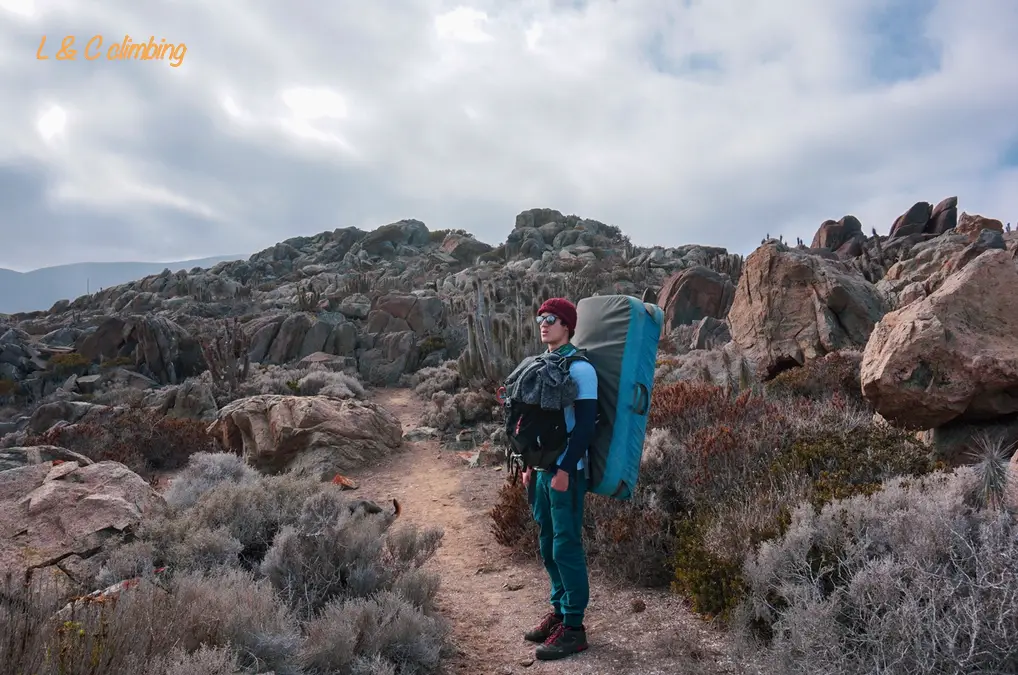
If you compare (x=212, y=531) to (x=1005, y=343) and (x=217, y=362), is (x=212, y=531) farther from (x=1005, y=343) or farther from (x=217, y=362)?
(x=217, y=362)

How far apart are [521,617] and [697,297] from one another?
2166cm

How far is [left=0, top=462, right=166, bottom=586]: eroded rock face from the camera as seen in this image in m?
3.62

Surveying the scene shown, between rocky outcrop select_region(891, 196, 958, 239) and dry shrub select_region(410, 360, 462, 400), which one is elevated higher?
rocky outcrop select_region(891, 196, 958, 239)

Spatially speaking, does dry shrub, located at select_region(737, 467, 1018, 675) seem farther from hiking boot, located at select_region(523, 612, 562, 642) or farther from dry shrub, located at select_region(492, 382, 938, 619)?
hiking boot, located at select_region(523, 612, 562, 642)

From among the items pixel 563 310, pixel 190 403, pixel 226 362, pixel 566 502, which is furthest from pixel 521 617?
pixel 226 362

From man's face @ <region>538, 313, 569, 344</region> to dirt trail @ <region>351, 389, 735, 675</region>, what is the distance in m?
1.90

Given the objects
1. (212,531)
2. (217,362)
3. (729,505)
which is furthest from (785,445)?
(217,362)

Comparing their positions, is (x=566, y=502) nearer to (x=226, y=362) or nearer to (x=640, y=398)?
(x=640, y=398)

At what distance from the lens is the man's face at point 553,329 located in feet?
11.7

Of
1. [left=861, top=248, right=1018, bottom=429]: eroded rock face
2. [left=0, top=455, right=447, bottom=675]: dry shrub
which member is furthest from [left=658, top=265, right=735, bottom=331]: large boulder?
Result: [left=0, top=455, right=447, bottom=675]: dry shrub

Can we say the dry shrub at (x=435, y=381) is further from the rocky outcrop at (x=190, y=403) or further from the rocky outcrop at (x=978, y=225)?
the rocky outcrop at (x=978, y=225)

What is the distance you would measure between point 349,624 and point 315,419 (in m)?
6.49

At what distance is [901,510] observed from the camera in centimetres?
295

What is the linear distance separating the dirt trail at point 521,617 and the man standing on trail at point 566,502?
13 cm
